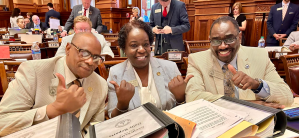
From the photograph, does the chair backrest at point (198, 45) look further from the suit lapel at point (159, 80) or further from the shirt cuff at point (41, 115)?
the shirt cuff at point (41, 115)

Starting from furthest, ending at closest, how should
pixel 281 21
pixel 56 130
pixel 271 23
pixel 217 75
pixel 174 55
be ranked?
1. pixel 271 23
2. pixel 281 21
3. pixel 174 55
4. pixel 217 75
5. pixel 56 130

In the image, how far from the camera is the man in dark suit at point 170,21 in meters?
3.11

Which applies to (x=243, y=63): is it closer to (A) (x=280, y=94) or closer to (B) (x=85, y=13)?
(A) (x=280, y=94)

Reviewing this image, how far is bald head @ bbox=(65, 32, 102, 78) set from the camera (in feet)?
4.07

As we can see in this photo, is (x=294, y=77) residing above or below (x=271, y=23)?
below

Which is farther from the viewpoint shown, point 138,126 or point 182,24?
point 182,24

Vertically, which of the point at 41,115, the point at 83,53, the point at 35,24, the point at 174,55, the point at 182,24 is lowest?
the point at 41,115

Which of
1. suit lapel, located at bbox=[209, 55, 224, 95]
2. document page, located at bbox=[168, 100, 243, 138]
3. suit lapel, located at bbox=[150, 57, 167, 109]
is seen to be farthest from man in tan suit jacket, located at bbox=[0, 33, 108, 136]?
suit lapel, located at bbox=[209, 55, 224, 95]

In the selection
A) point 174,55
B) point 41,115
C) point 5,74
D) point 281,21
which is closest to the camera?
point 41,115

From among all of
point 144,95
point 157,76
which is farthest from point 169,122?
point 157,76

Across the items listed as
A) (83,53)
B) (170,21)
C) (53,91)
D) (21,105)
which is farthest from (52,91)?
(170,21)

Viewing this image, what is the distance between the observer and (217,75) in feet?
5.25

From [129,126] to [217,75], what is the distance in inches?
45.0

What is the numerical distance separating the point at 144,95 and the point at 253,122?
2.99ft
